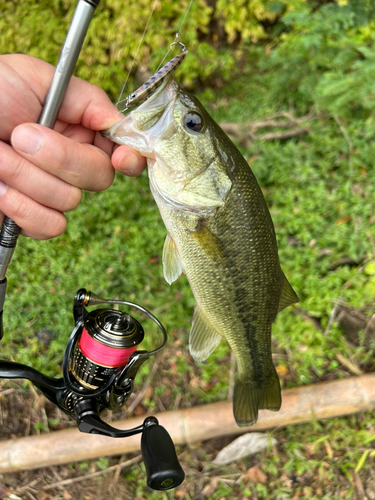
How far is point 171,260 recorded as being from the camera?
5.13 ft

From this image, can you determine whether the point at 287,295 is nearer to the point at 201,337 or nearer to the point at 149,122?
the point at 201,337

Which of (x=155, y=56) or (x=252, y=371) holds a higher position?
(x=155, y=56)

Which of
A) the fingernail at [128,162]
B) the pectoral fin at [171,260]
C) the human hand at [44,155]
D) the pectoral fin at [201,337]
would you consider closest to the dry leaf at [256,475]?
the pectoral fin at [201,337]

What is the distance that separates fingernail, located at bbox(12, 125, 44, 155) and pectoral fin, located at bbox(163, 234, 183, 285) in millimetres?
609

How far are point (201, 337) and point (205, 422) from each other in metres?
0.98

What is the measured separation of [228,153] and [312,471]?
2.17m

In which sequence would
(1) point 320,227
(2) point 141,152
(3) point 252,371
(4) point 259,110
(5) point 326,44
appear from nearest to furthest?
(2) point 141,152, (3) point 252,371, (1) point 320,227, (5) point 326,44, (4) point 259,110

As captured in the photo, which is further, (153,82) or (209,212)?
(209,212)

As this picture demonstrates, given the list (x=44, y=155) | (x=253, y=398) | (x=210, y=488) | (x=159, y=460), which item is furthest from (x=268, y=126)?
(x=159, y=460)

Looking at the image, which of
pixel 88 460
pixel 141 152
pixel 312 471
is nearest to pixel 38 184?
pixel 141 152

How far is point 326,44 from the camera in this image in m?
3.61

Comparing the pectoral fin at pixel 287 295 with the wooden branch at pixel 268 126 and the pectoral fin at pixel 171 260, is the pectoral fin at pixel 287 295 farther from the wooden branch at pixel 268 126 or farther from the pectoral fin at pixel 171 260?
the wooden branch at pixel 268 126

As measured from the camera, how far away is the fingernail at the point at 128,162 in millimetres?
1386

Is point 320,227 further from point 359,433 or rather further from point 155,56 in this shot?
point 155,56
